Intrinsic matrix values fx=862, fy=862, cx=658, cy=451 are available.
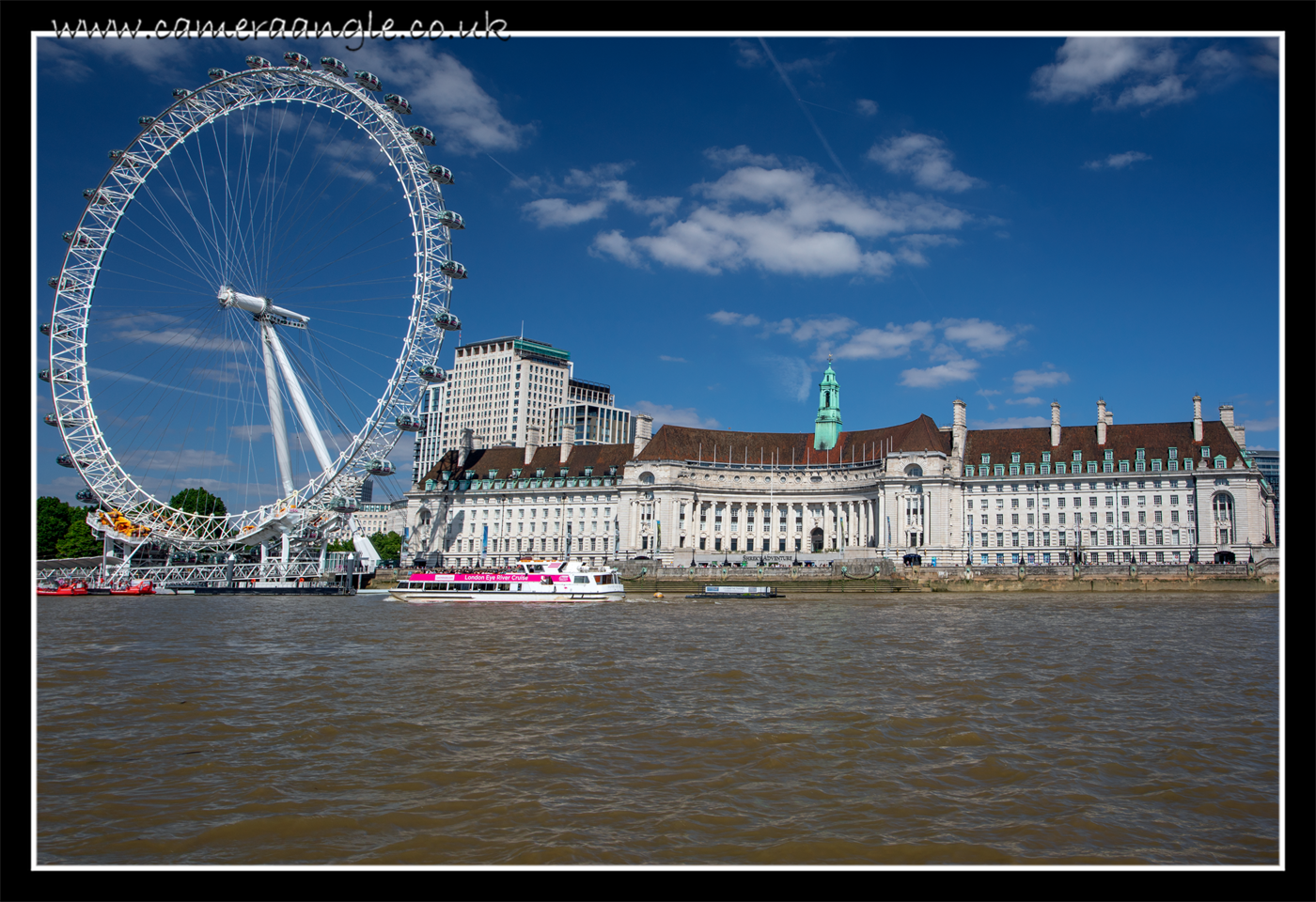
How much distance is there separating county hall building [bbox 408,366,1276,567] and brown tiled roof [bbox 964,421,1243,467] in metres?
0.16

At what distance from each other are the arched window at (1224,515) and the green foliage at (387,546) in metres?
111

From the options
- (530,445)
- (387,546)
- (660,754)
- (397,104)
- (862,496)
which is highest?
(397,104)

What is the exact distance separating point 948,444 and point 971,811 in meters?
95.8

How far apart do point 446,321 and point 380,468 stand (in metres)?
15.7

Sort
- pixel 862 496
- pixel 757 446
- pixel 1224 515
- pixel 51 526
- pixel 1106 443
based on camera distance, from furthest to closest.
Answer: pixel 757 446, pixel 862 496, pixel 51 526, pixel 1106 443, pixel 1224 515

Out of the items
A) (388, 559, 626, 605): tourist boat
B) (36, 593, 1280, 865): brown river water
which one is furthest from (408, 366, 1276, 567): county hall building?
(36, 593, 1280, 865): brown river water

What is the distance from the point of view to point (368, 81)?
5966 centimetres

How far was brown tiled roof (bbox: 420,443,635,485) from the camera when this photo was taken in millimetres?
117312

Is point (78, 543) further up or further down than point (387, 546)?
further up

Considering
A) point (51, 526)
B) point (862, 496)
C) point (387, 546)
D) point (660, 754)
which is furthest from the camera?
point (387, 546)

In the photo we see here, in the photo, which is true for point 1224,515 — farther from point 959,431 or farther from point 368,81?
point 368,81

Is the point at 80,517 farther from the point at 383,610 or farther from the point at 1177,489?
the point at 1177,489

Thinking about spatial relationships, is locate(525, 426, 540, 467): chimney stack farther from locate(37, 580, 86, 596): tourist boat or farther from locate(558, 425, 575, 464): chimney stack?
locate(37, 580, 86, 596): tourist boat

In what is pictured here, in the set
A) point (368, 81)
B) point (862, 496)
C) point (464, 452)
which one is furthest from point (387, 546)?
point (368, 81)
